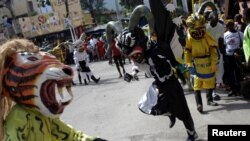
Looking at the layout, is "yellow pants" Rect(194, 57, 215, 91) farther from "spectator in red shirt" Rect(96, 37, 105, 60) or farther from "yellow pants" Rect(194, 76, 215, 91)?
"spectator in red shirt" Rect(96, 37, 105, 60)

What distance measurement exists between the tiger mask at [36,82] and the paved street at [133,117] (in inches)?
126

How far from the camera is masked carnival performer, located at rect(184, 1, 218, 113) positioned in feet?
23.4

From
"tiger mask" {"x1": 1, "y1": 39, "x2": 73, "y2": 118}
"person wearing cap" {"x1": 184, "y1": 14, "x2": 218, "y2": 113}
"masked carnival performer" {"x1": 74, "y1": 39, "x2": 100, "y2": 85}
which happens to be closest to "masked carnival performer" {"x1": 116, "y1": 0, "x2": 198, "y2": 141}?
"person wearing cap" {"x1": 184, "y1": 14, "x2": 218, "y2": 113}

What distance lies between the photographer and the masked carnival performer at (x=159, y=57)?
5434 millimetres

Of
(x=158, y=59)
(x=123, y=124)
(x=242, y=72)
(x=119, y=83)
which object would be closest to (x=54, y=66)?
(x=158, y=59)

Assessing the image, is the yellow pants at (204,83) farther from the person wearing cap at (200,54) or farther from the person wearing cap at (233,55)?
the person wearing cap at (233,55)

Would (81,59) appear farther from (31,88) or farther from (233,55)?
(31,88)

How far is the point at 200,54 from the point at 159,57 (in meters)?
1.93

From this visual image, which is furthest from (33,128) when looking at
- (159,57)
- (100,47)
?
(100,47)

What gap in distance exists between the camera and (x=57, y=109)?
10.8 ft

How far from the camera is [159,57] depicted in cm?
554

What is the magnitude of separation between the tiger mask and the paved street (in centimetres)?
319

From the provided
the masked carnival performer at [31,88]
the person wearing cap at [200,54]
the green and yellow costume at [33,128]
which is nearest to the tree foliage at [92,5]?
the person wearing cap at [200,54]

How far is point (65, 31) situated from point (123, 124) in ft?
77.7
